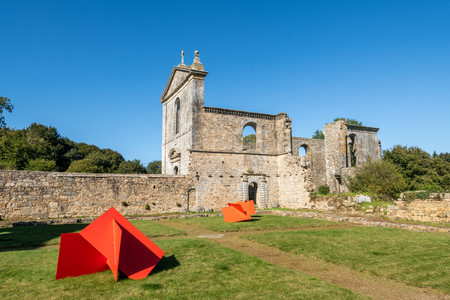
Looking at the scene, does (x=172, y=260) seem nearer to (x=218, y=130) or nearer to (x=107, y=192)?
(x=107, y=192)

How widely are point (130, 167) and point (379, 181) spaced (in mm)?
32910

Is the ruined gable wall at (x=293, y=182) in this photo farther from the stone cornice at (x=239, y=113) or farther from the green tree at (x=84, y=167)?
the green tree at (x=84, y=167)

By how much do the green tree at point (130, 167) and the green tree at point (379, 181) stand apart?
98.6 ft

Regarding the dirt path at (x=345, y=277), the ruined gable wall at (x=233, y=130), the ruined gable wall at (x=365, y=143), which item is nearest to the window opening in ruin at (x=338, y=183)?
the ruined gable wall at (x=365, y=143)

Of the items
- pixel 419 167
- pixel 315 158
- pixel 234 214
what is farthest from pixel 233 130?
pixel 419 167

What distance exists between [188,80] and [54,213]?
1200cm

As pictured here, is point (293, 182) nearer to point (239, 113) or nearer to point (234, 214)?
point (239, 113)

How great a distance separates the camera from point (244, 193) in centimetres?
2122

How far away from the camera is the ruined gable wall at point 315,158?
29875 mm

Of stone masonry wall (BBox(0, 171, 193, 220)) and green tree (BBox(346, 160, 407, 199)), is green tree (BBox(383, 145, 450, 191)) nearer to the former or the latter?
green tree (BBox(346, 160, 407, 199))

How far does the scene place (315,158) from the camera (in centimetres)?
3050

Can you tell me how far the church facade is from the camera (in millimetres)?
20375

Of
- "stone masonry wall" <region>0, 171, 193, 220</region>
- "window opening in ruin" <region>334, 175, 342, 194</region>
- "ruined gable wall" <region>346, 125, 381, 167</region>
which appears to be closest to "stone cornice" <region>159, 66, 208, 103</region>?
"stone masonry wall" <region>0, 171, 193, 220</region>

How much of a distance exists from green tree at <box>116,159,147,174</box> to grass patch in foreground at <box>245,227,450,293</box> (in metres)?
36.5
